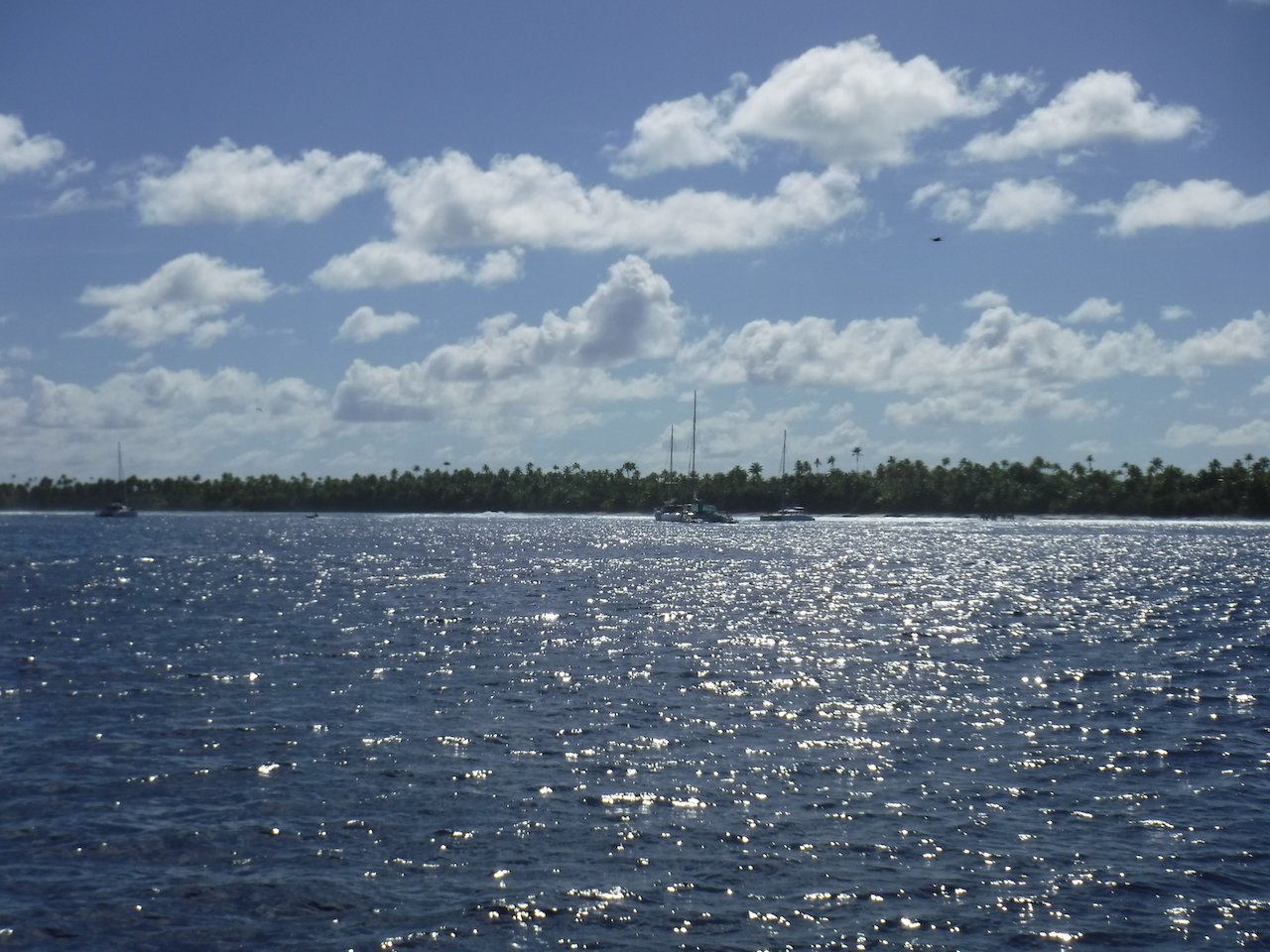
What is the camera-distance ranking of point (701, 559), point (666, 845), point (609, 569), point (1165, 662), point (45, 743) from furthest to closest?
point (701, 559), point (609, 569), point (1165, 662), point (45, 743), point (666, 845)

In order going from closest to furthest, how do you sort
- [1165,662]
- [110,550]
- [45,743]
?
[45,743]
[1165,662]
[110,550]

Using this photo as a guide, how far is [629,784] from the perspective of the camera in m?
28.1

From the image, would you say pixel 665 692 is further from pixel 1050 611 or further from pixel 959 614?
pixel 1050 611

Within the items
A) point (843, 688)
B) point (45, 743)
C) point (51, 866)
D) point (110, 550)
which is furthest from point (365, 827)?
point (110, 550)

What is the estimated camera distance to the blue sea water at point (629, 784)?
1992cm

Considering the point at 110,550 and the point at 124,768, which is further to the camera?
the point at 110,550

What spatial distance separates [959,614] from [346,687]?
4331cm

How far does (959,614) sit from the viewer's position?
7206 cm

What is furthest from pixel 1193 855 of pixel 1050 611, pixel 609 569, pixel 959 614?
pixel 609 569

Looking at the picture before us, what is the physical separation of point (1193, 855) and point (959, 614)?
1956 inches

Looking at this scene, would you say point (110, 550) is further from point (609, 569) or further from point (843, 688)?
point (843, 688)

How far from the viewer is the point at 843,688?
42.7 meters

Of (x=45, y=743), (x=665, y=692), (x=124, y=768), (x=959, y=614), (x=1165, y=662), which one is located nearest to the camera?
(x=124, y=768)

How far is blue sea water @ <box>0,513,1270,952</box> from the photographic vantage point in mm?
19922
